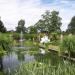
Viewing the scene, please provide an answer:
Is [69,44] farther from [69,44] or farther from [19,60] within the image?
[19,60]

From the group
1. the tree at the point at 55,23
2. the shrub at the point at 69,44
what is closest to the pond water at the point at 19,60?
the shrub at the point at 69,44

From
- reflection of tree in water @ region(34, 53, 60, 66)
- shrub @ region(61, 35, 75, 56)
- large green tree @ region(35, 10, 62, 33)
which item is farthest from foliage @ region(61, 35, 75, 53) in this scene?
large green tree @ region(35, 10, 62, 33)

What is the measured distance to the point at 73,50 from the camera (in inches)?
976

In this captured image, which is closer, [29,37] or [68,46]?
[68,46]

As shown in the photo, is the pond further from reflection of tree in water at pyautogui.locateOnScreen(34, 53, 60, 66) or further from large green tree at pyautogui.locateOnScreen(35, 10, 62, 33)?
large green tree at pyautogui.locateOnScreen(35, 10, 62, 33)

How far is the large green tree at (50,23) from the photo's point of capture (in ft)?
220

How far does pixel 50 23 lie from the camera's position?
68062mm

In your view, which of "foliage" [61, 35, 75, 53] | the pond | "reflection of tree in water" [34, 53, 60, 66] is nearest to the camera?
the pond

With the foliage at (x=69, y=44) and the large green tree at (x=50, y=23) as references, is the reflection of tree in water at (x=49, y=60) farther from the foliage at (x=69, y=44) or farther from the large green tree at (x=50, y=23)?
the large green tree at (x=50, y=23)

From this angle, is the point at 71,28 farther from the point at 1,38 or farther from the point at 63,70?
the point at 63,70

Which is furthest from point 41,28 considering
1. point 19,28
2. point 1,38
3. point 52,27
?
point 1,38

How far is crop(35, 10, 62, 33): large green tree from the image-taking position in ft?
220

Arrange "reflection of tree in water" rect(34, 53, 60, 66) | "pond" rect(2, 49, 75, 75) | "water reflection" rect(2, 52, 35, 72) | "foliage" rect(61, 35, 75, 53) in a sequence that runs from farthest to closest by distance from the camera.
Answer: "foliage" rect(61, 35, 75, 53)
"reflection of tree in water" rect(34, 53, 60, 66)
"water reflection" rect(2, 52, 35, 72)
"pond" rect(2, 49, 75, 75)

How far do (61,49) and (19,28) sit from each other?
5647cm
